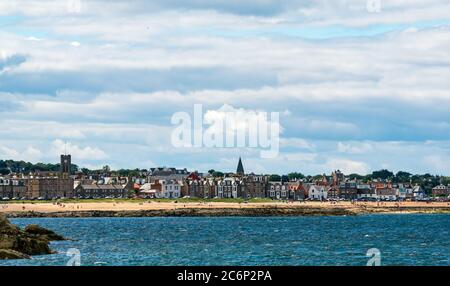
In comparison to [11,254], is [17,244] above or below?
above

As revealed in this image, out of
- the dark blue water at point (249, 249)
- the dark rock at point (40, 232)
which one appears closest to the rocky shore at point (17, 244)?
the dark blue water at point (249, 249)

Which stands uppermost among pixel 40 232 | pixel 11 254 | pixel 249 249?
pixel 40 232

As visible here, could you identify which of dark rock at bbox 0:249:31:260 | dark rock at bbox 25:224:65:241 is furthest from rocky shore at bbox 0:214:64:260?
dark rock at bbox 25:224:65:241

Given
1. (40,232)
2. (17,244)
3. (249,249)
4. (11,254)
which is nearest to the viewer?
(11,254)

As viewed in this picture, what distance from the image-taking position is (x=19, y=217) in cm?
17262

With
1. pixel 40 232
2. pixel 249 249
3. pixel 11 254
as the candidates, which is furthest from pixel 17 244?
pixel 249 249

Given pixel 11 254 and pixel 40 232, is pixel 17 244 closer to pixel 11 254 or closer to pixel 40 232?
pixel 11 254

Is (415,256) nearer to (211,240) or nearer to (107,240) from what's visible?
(211,240)

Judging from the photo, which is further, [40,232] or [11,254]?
[40,232]

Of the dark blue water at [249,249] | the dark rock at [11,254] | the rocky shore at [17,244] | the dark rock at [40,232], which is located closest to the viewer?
the dark rock at [11,254]

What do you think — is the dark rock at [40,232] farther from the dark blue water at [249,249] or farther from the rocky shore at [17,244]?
the rocky shore at [17,244]

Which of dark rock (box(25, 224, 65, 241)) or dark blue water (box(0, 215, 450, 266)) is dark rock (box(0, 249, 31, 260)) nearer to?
dark blue water (box(0, 215, 450, 266))
